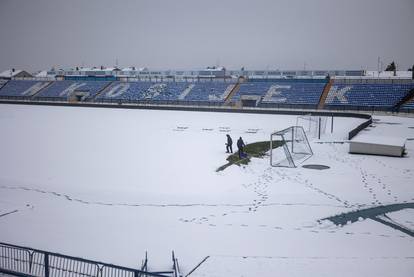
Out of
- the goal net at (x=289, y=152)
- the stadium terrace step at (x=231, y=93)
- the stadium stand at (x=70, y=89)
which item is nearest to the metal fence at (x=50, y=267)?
the goal net at (x=289, y=152)

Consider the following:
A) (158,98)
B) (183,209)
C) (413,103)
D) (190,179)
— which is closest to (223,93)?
(158,98)

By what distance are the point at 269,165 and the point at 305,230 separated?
8375mm

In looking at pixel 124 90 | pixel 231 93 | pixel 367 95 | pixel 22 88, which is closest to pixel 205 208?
pixel 367 95

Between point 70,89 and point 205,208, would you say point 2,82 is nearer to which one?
point 70,89

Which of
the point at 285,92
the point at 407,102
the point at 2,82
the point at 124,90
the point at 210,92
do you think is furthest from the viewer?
the point at 2,82

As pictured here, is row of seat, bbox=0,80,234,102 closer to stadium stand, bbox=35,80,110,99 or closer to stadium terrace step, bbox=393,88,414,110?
stadium stand, bbox=35,80,110,99

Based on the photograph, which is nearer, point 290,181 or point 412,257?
point 412,257

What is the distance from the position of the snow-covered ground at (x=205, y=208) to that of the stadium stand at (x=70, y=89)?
156 ft

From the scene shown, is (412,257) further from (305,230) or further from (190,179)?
(190,179)

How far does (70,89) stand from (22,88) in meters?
12.6

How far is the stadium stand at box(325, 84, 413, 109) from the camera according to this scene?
47.8 metres

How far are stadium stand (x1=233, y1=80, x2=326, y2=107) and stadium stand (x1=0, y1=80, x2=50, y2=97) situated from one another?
142ft

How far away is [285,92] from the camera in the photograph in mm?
56125

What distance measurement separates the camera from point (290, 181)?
16.0 meters
